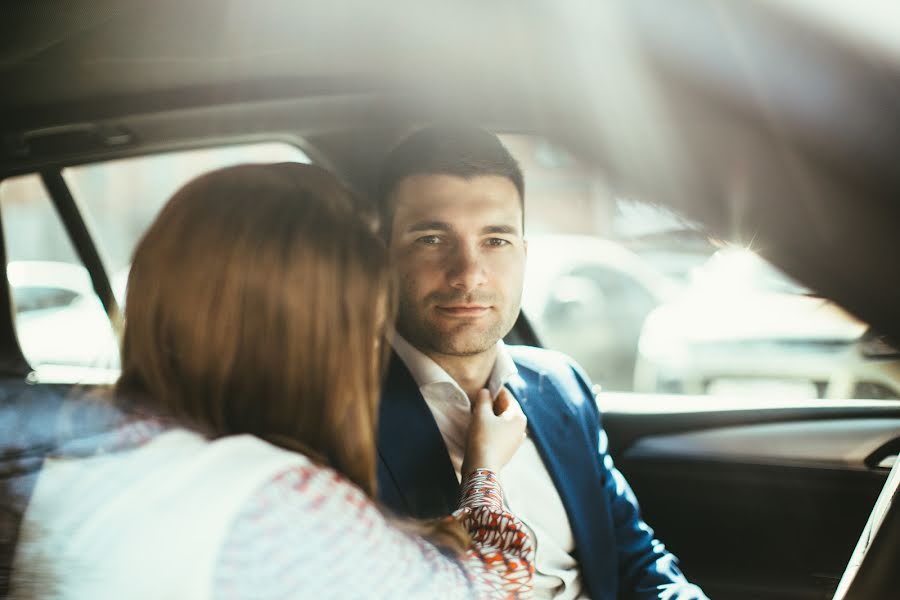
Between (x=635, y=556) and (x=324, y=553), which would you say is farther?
(x=635, y=556)

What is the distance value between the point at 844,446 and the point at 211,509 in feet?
6.29

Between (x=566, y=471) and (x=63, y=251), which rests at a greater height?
(x=63, y=251)

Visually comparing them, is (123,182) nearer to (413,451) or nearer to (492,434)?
(413,451)

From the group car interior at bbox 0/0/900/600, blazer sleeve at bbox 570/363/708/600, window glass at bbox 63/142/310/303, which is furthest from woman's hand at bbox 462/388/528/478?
window glass at bbox 63/142/310/303

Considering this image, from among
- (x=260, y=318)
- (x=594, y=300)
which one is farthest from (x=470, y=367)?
(x=260, y=318)

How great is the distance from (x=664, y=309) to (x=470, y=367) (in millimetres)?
916

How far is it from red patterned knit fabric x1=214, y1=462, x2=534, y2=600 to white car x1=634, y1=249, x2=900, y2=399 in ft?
3.17

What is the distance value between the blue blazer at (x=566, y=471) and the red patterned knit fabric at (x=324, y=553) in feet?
1.73

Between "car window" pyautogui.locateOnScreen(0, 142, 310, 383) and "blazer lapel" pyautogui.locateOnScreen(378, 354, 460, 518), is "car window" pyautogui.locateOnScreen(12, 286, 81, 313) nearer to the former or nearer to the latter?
"car window" pyautogui.locateOnScreen(0, 142, 310, 383)

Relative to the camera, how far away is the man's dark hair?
169 centimetres

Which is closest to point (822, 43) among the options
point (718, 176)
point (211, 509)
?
point (718, 176)

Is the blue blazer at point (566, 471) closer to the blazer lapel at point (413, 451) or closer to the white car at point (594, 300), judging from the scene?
the blazer lapel at point (413, 451)

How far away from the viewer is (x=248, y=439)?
92cm

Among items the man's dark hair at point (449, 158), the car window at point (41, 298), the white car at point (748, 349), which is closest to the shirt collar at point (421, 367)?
the man's dark hair at point (449, 158)
